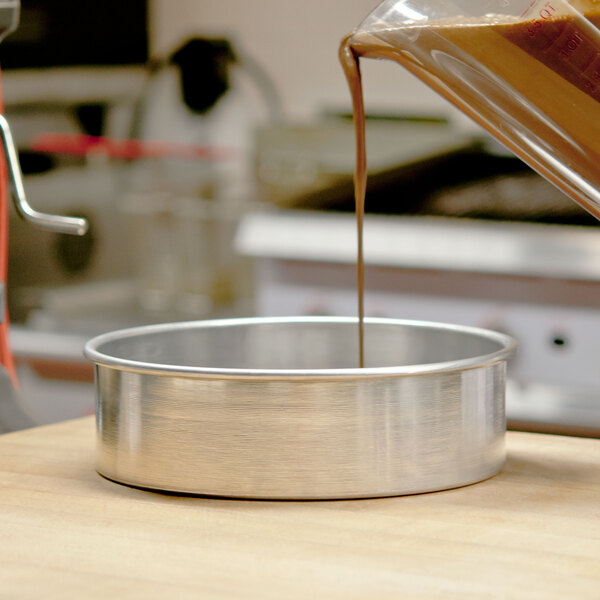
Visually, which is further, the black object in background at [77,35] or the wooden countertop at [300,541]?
the black object in background at [77,35]

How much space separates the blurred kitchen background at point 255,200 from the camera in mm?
1606

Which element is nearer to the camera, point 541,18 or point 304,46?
point 541,18

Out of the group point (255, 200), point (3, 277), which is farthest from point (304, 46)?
point (3, 277)

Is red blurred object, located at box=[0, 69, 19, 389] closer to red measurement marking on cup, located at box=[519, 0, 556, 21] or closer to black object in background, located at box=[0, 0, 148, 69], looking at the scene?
red measurement marking on cup, located at box=[519, 0, 556, 21]

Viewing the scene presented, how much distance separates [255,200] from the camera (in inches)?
90.4

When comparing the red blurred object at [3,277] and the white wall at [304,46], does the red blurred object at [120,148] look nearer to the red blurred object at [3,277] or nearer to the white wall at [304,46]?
the white wall at [304,46]

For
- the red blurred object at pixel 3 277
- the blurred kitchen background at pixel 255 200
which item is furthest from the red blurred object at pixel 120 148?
the red blurred object at pixel 3 277

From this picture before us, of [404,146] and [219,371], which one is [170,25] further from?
[219,371]

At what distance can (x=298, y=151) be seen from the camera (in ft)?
6.66

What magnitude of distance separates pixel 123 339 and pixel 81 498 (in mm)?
151

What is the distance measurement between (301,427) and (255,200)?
1737 mm

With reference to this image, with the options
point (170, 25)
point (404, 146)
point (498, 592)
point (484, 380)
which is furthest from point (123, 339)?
point (170, 25)

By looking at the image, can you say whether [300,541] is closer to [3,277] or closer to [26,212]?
[26,212]

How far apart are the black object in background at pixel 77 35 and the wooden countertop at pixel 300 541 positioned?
170 cm
